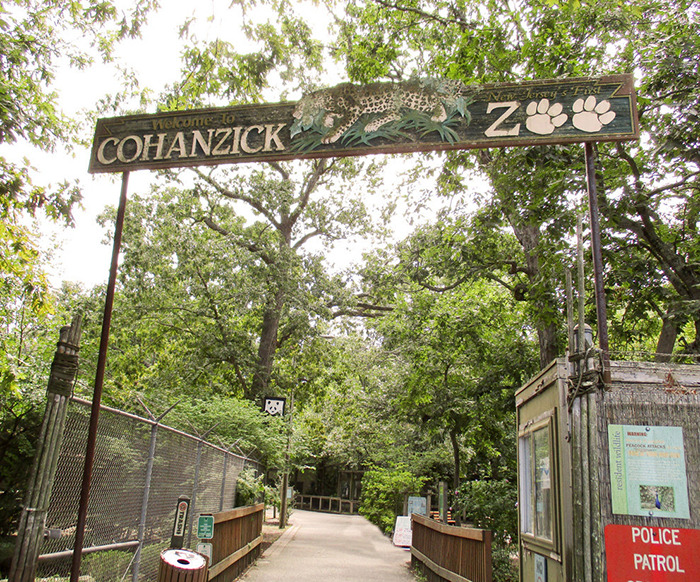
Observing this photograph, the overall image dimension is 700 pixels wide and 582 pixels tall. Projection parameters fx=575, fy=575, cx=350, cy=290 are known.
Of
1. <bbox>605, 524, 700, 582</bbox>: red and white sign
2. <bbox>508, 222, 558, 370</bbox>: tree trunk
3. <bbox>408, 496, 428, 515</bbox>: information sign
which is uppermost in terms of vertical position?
<bbox>508, 222, 558, 370</bbox>: tree trunk

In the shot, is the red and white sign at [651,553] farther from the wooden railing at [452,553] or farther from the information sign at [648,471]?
the wooden railing at [452,553]

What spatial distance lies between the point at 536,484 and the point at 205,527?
13.2ft

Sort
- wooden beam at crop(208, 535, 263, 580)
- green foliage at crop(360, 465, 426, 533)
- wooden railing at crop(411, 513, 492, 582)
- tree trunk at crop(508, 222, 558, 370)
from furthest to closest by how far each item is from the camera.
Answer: green foliage at crop(360, 465, 426, 533) < tree trunk at crop(508, 222, 558, 370) < wooden beam at crop(208, 535, 263, 580) < wooden railing at crop(411, 513, 492, 582)

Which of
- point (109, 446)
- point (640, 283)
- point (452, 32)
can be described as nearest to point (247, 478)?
point (109, 446)

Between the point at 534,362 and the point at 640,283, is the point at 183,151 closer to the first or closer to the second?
the point at 640,283

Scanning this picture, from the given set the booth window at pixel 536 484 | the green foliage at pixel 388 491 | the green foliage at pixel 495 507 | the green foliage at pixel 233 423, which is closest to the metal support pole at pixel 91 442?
the booth window at pixel 536 484

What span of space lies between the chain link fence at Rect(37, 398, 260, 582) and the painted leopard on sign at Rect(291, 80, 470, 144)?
2.99 m

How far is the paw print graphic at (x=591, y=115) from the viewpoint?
14.8ft

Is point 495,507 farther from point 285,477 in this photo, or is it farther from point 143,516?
point 285,477

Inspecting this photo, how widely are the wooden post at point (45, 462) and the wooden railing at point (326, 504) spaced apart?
36759mm

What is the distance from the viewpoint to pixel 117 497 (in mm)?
5805

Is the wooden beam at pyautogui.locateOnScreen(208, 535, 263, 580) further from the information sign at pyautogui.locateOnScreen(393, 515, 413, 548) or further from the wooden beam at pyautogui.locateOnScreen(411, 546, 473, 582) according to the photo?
the information sign at pyautogui.locateOnScreen(393, 515, 413, 548)

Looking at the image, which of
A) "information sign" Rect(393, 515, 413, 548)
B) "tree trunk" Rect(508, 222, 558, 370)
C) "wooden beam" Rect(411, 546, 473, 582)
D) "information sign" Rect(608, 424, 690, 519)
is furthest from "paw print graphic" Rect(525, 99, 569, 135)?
"information sign" Rect(393, 515, 413, 548)

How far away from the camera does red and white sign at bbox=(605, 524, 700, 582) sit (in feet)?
12.5
